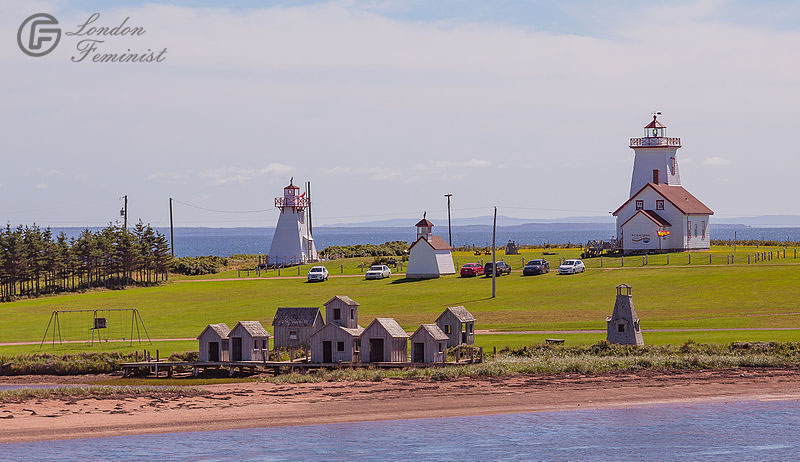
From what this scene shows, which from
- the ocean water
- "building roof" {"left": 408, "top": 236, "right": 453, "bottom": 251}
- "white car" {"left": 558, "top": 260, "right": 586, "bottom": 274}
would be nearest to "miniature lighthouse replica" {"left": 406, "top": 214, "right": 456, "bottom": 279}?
"building roof" {"left": 408, "top": 236, "right": 453, "bottom": 251}

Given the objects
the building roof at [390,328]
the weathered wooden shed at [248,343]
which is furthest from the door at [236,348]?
the building roof at [390,328]

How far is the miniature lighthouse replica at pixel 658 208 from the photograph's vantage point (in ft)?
323

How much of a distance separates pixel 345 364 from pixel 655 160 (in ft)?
211

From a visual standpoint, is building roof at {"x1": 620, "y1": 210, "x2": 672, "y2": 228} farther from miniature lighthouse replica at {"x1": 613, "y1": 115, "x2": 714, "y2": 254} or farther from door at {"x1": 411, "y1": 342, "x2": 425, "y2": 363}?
door at {"x1": 411, "y1": 342, "x2": 425, "y2": 363}

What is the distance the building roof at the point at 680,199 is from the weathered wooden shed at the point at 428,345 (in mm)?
56933

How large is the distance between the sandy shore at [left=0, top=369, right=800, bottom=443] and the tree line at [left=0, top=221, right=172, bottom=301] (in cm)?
5070

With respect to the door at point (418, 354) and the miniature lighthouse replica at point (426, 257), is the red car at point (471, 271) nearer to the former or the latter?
the miniature lighthouse replica at point (426, 257)

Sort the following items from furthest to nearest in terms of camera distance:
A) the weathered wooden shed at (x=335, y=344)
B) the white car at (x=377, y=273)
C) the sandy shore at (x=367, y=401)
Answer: the white car at (x=377, y=273)
the weathered wooden shed at (x=335, y=344)
the sandy shore at (x=367, y=401)

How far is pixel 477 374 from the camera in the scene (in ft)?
147

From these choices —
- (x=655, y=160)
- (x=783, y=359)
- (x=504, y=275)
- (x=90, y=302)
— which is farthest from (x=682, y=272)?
(x=90, y=302)

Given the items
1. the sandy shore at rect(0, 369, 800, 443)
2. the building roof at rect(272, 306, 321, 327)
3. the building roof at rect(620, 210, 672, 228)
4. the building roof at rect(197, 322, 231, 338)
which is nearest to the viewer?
the sandy shore at rect(0, 369, 800, 443)

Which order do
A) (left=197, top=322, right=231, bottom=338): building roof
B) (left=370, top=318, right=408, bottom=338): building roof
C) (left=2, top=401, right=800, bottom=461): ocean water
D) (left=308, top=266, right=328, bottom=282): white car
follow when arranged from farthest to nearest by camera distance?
(left=308, top=266, right=328, bottom=282): white car → (left=197, top=322, right=231, bottom=338): building roof → (left=370, top=318, right=408, bottom=338): building roof → (left=2, top=401, right=800, bottom=461): ocean water

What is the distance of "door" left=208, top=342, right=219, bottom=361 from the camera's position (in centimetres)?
4862

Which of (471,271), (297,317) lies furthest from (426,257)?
(297,317)
